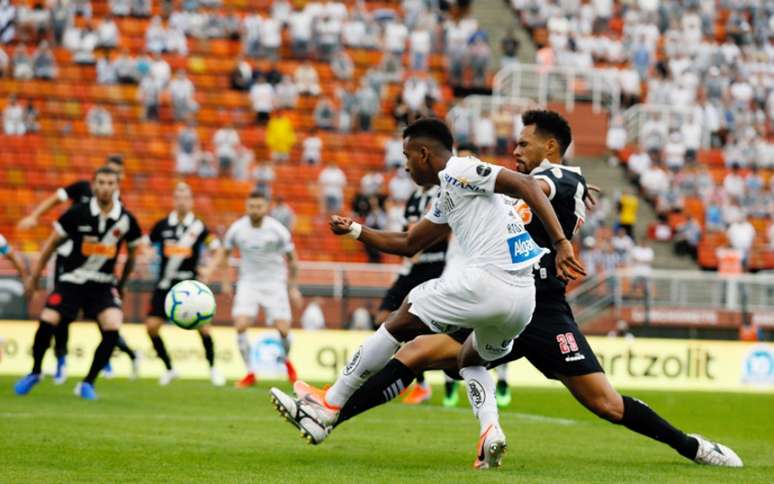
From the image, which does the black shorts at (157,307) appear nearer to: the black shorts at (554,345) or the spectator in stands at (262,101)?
the black shorts at (554,345)

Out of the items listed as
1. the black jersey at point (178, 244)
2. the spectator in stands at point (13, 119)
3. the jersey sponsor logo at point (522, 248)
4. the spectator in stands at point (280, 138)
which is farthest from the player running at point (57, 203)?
Answer: the spectator in stands at point (280, 138)

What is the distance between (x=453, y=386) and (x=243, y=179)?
1539 cm

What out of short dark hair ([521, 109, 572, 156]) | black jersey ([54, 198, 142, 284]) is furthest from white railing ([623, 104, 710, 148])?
short dark hair ([521, 109, 572, 156])

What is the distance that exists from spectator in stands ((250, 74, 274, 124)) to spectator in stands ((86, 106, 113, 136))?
360cm

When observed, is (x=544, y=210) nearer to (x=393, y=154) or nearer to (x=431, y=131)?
(x=431, y=131)

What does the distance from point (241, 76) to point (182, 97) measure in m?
1.96

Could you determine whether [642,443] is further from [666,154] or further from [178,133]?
[666,154]

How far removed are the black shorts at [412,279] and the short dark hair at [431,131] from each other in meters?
6.99

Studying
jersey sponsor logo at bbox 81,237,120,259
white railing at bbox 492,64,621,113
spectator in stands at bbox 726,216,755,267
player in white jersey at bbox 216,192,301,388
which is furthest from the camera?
white railing at bbox 492,64,621,113

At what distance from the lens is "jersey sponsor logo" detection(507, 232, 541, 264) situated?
8844 mm

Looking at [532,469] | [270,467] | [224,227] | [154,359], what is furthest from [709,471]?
[224,227]

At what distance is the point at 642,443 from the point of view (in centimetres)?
1214

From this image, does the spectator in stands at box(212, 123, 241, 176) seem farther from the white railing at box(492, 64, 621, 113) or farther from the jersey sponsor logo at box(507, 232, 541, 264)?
the jersey sponsor logo at box(507, 232, 541, 264)

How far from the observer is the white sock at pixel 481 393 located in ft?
30.8
